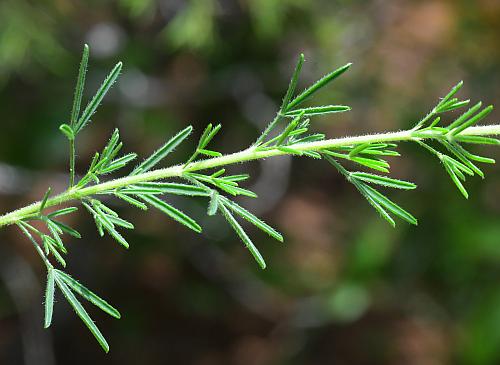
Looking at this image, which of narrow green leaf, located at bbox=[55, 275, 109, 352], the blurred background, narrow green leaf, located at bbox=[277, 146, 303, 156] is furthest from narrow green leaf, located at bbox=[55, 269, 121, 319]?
the blurred background

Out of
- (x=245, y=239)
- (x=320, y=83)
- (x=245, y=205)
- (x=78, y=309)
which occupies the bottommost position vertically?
(x=245, y=205)

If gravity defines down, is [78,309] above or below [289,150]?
below

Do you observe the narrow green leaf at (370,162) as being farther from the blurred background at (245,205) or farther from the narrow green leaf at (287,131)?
the blurred background at (245,205)

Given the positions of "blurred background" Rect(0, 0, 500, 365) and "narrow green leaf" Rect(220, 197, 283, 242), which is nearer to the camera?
"narrow green leaf" Rect(220, 197, 283, 242)

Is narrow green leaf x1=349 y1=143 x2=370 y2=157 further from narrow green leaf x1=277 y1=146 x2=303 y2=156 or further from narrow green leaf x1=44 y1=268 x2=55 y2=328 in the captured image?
narrow green leaf x1=44 y1=268 x2=55 y2=328

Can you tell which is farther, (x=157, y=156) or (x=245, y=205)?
(x=245, y=205)

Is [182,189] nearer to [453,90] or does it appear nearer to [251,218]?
[251,218]

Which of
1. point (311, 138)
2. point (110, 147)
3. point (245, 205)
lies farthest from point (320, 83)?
point (245, 205)

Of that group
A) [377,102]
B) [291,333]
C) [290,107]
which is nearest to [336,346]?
[291,333]

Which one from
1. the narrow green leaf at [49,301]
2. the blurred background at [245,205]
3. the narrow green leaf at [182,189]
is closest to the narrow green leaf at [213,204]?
the narrow green leaf at [182,189]
